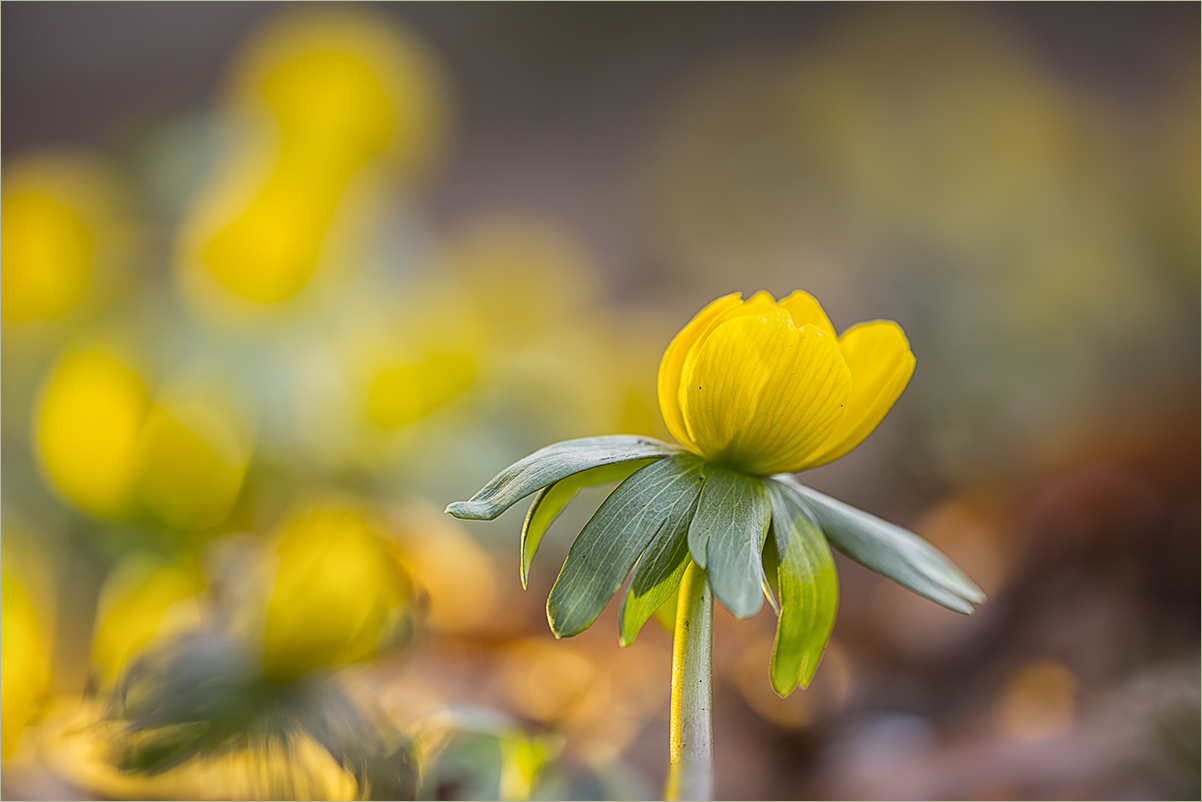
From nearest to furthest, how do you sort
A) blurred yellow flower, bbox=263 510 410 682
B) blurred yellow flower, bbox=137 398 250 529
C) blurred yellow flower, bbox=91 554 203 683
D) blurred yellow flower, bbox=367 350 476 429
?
blurred yellow flower, bbox=263 510 410 682 → blurred yellow flower, bbox=91 554 203 683 → blurred yellow flower, bbox=137 398 250 529 → blurred yellow flower, bbox=367 350 476 429

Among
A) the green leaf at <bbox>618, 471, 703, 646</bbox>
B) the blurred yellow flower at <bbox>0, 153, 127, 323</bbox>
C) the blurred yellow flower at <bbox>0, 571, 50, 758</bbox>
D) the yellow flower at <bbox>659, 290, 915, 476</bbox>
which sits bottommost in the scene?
the blurred yellow flower at <bbox>0, 571, 50, 758</bbox>

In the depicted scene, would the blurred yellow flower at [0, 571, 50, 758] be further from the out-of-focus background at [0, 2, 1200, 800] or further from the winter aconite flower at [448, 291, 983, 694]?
the winter aconite flower at [448, 291, 983, 694]

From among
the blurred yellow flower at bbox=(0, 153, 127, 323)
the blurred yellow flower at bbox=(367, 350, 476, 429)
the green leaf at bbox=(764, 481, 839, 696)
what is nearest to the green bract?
the green leaf at bbox=(764, 481, 839, 696)

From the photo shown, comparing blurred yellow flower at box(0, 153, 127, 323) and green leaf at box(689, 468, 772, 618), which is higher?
blurred yellow flower at box(0, 153, 127, 323)

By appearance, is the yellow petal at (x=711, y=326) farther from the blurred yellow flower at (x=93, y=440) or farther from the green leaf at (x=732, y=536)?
the blurred yellow flower at (x=93, y=440)

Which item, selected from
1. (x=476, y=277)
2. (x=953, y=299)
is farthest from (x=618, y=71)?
(x=953, y=299)

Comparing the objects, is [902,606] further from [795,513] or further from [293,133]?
[293,133]
